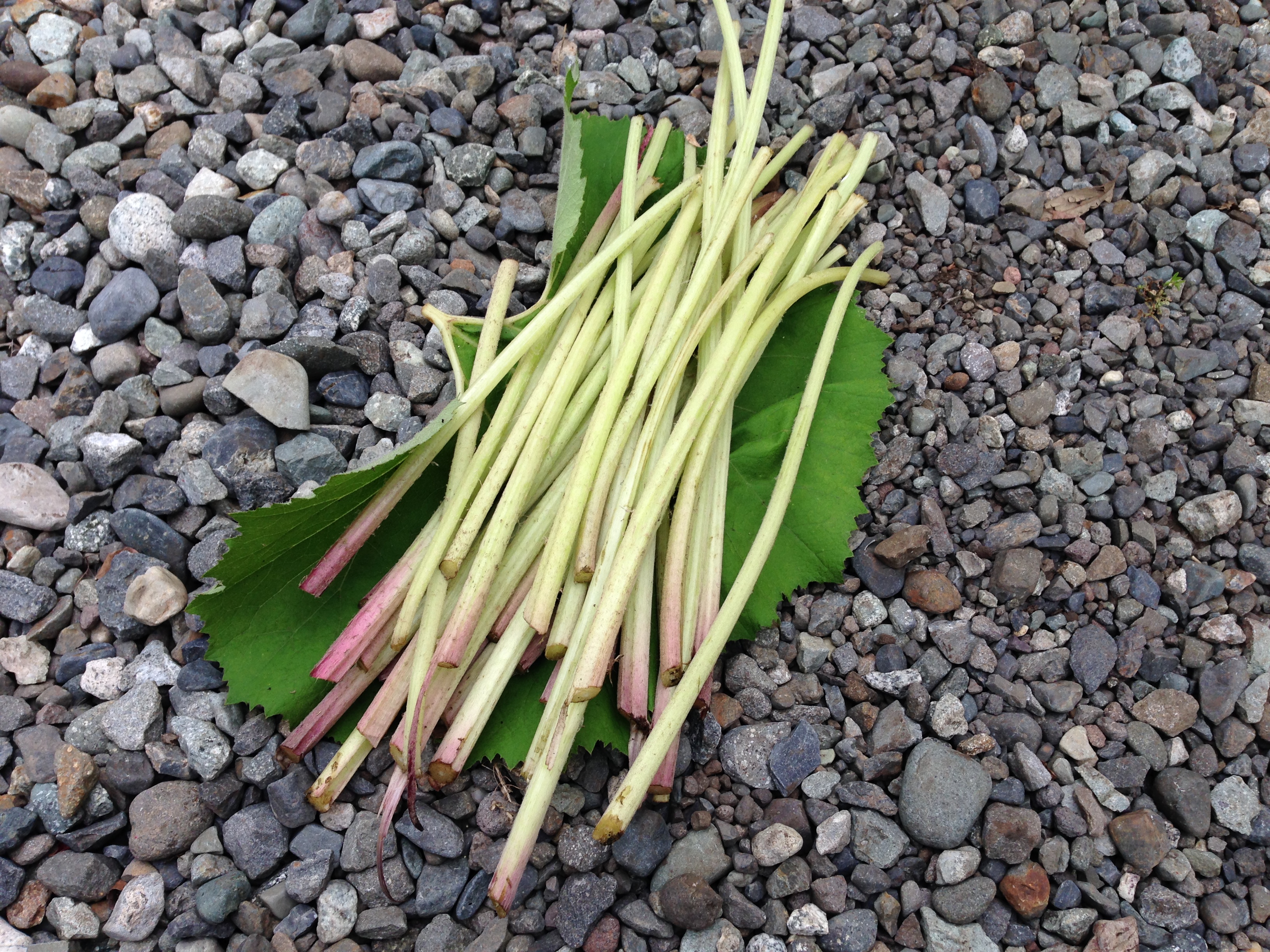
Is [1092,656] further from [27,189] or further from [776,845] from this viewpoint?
[27,189]

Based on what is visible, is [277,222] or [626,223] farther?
[277,222]

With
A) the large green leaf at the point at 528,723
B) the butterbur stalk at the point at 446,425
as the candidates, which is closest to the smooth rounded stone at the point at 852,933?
the large green leaf at the point at 528,723

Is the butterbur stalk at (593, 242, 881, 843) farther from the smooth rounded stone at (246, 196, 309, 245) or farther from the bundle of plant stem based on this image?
the smooth rounded stone at (246, 196, 309, 245)

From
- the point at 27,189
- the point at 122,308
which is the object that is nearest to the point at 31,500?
the point at 122,308

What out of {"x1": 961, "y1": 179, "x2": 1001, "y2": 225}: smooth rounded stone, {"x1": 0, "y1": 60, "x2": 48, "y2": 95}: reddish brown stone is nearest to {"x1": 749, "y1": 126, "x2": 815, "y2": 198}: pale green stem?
{"x1": 961, "y1": 179, "x2": 1001, "y2": 225}: smooth rounded stone

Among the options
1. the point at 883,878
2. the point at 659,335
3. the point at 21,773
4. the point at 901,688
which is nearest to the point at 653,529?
the point at 659,335

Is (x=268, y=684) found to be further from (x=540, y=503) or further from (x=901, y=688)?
(x=901, y=688)
